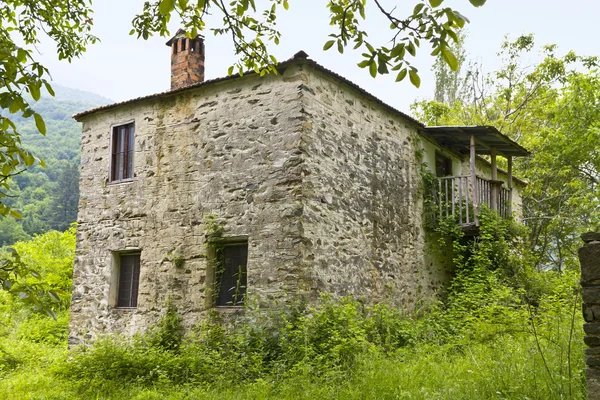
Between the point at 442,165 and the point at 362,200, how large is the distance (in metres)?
4.18

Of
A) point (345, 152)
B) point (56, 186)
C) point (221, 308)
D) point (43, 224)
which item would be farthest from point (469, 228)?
point (56, 186)

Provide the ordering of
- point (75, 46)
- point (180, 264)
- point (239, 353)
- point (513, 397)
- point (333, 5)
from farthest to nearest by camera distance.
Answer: point (180, 264), point (239, 353), point (75, 46), point (513, 397), point (333, 5)

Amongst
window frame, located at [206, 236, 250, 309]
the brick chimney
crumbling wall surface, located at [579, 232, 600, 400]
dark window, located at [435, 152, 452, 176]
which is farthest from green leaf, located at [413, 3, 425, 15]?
dark window, located at [435, 152, 452, 176]

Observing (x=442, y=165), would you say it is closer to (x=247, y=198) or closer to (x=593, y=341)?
(x=247, y=198)

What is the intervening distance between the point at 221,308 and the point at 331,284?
6.33 feet

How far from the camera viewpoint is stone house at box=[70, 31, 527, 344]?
9.38 metres

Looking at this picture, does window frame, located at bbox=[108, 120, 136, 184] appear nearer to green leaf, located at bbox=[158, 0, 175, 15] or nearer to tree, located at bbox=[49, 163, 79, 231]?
green leaf, located at bbox=[158, 0, 175, 15]

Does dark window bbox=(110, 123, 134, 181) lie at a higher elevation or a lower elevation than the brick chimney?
lower

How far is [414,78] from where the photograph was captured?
3.31 metres

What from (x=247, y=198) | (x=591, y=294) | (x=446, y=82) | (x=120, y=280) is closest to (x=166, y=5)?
(x=591, y=294)

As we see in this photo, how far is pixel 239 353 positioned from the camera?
333 inches

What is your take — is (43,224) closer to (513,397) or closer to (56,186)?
(56,186)

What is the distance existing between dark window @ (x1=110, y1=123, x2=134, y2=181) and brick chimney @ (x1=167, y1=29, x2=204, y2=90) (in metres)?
1.35

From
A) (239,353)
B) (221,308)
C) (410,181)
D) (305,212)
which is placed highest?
(410,181)
